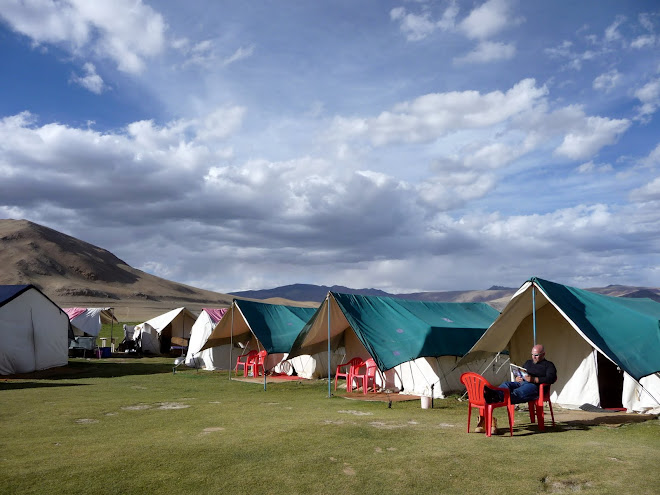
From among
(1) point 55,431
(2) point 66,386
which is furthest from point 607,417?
(2) point 66,386

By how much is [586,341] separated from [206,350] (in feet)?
49.1

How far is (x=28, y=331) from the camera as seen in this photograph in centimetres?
2092

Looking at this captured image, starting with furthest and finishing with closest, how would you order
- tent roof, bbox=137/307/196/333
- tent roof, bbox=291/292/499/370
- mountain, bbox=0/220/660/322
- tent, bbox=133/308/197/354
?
mountain, bbox=0/220/660/322 → tent, bbox=133/308/197/354 → tent roof, bbox=137/307/196/333 → tent roof, bbox=291/292/499/370

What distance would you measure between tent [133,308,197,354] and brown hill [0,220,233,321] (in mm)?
54489

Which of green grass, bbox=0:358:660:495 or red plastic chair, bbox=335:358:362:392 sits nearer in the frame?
green grass, bbox=0:358:660:495

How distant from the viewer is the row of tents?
10.1 metres

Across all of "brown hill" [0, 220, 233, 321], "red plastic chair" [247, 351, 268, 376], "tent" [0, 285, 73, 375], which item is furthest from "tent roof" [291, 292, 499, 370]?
"brown hill" [0, 220, 233, 321]

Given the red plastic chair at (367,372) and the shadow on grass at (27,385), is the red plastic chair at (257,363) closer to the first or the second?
the red plastic chair at (367,372)

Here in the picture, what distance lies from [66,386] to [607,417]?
13761 mm

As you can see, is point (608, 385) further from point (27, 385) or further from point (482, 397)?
point (27, 385)

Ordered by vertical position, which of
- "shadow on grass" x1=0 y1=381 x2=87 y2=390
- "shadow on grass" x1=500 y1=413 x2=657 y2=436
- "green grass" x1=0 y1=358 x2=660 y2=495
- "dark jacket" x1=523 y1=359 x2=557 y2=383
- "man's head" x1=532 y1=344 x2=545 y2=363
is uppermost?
"man's head" x1=532 y1=344 x2=545 y2=363

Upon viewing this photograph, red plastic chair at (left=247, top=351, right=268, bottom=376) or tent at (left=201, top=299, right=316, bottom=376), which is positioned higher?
tent at (left=201, top=299, right=316, bottom=376)

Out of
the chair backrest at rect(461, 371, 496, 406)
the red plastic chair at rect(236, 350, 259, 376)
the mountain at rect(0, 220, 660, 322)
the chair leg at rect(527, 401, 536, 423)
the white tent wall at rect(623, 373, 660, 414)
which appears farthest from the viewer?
the mountain at rect(0, 220, 660, 322)

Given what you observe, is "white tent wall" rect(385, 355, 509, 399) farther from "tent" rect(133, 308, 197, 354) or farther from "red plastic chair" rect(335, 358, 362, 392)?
"tent" rect(133, 308, 197, 354)
